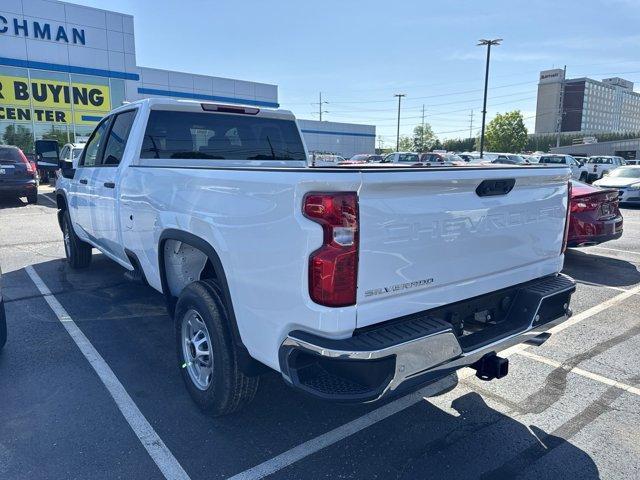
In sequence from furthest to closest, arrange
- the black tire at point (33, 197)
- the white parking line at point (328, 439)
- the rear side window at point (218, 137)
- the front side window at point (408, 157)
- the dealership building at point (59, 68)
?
the front side window at point (408, 157) → the dealership building at point (59, 68) → the black tire at point (33, 197) → the rear side window at point (218, 137) → the white parking line at point (328, 439)

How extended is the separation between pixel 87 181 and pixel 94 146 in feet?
1.73

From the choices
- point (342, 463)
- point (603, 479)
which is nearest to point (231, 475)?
point (342, 463)

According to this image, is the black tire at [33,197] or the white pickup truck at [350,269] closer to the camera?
the white pickup truck at [350,269]

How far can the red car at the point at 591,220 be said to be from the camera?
714 cm

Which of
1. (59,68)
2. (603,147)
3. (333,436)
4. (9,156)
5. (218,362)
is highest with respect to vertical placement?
(59,68)

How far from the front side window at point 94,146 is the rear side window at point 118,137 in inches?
10.7

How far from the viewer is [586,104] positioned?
130m

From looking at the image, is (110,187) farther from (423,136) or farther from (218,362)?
(423,136)

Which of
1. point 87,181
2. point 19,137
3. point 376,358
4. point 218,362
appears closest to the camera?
point 376,358

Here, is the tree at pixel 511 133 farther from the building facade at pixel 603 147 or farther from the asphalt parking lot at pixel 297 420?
the asphalt parking lot at pixel 297 420

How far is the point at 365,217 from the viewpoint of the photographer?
218 cm

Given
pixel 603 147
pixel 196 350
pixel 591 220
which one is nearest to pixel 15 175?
pixel 196 350

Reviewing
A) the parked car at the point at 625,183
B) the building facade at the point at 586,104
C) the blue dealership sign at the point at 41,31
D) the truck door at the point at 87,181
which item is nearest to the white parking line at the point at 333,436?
the truck door at the point at 87,181

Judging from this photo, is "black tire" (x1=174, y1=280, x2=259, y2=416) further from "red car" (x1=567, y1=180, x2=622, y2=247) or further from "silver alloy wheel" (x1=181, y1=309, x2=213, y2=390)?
"red car" (x1=567, y1=180, x2=622, y2=247)
